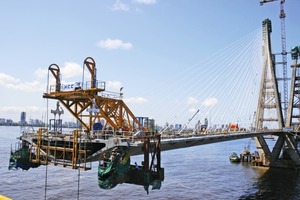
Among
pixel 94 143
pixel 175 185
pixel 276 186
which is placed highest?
pixel 94 143

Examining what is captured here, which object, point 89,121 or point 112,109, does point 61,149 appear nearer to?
point 89,121

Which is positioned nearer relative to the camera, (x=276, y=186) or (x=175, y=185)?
(x=175, y=185)

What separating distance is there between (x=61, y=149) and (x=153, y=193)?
18.4 m

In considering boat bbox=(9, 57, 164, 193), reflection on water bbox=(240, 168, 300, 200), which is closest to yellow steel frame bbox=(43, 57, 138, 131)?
boat bbox=(9, 57, 164, 193)

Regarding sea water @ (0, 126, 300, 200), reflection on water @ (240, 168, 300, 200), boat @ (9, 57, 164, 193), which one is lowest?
reflection on water @ (240, 168, 300, 200)

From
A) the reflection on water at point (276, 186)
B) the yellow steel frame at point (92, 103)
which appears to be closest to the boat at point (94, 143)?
the yellow steel frame at point (92, 103)

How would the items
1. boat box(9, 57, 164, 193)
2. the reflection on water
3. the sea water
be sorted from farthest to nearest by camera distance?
the reflection on water → the sea water → boat box(9, 57, 164, 193)

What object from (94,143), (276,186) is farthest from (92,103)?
(276,186)

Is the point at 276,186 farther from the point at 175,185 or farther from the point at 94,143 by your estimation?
the point at 94,143

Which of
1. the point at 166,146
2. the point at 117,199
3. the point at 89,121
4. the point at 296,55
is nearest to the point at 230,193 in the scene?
the point at 117,199

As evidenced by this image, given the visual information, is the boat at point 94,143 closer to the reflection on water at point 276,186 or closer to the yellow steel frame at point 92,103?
the yellow steel frame at point 92,103

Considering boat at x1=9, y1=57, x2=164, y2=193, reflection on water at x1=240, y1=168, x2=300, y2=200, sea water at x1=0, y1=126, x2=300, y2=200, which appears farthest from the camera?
reflection on water at x1=240, y1=168, x2=300, y2=200

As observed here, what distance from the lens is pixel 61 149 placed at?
28.7 meters

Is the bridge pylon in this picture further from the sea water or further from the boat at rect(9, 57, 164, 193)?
the boat at rect(9, 57, 164, 193)
